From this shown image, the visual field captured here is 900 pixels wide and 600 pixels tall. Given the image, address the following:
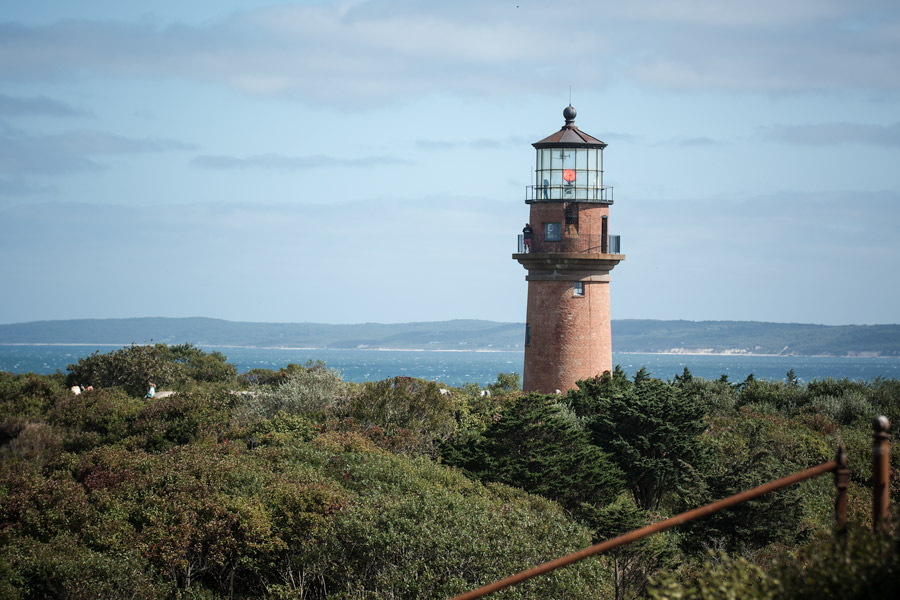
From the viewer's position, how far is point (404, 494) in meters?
21.8

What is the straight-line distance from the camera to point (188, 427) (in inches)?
1195

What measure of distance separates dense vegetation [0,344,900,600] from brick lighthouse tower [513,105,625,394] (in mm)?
1615

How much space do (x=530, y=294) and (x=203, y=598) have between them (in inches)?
825

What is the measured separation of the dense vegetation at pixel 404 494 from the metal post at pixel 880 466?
23cm

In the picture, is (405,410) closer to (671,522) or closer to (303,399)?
(303,399)

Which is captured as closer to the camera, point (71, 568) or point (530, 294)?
point (71, 568)

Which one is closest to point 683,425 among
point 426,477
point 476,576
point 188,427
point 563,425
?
point 563,425

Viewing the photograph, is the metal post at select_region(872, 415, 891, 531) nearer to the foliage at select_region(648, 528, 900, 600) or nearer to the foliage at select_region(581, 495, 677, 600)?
the foliage at select_region(648, 528, 900, 600)

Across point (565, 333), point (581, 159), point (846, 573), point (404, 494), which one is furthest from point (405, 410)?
point (846, 573)

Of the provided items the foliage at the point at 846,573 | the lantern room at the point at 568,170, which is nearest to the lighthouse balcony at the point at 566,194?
the lantern room at the point at 568,170

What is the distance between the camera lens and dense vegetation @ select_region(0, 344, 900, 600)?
17.7 metres

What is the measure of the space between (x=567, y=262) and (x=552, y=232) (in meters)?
1.25

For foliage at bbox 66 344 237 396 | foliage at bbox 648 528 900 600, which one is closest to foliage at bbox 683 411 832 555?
foliage at bbox 648 528 900 600

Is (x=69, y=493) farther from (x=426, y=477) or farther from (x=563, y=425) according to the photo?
(x=563, y=425)
